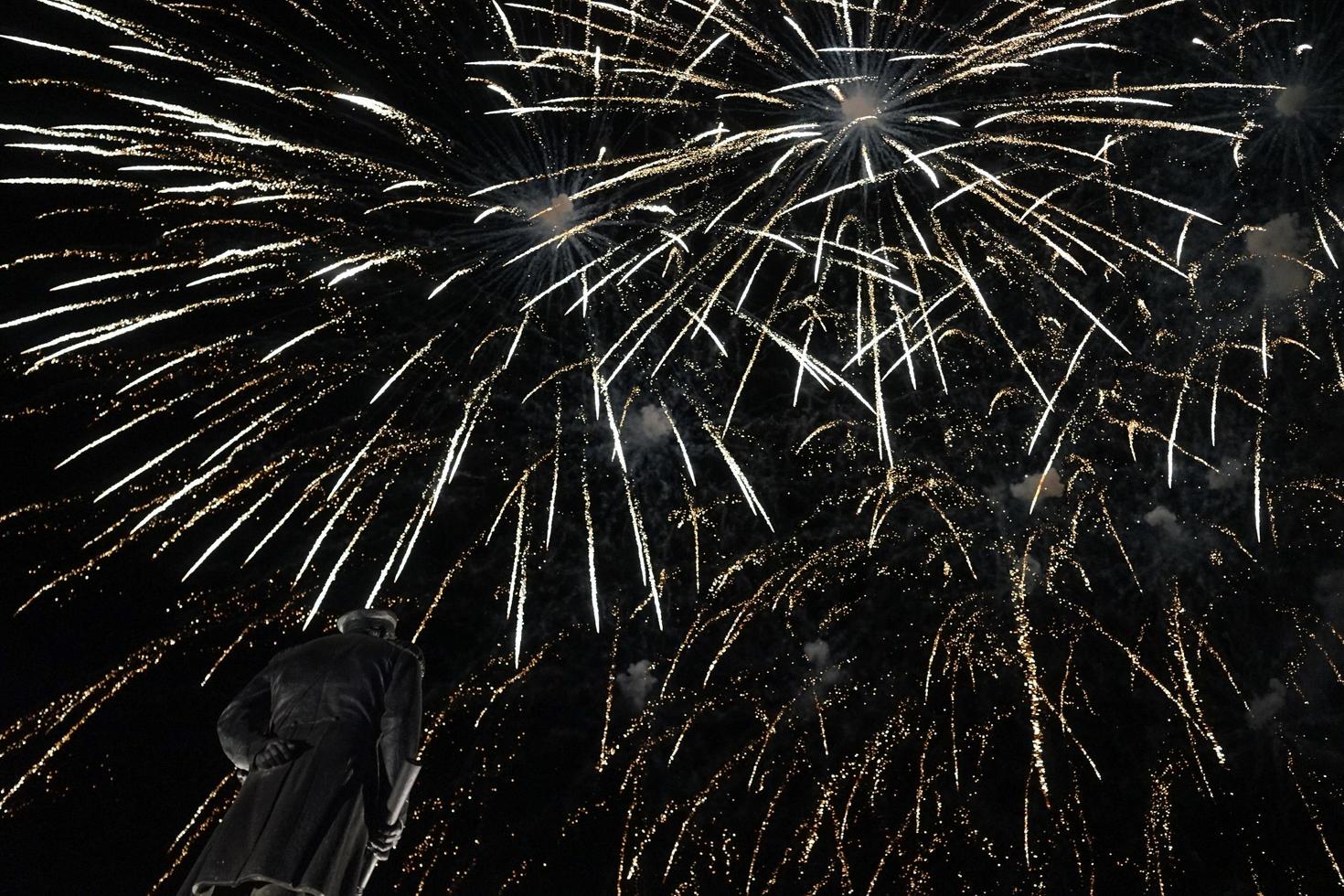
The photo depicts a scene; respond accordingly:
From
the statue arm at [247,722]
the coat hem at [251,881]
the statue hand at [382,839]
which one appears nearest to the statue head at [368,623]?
the statue arm at [247,722]

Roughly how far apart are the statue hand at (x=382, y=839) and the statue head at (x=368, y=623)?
1037mm

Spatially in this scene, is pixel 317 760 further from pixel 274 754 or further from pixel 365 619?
pixel 365 619

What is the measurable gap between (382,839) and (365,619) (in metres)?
1.21

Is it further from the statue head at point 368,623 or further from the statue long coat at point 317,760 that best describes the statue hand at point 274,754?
the statue head at point 368,623

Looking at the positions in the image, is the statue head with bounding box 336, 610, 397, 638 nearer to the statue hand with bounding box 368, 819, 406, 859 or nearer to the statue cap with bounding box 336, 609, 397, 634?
the statue cap with bounding box 336, 609, 397, 634

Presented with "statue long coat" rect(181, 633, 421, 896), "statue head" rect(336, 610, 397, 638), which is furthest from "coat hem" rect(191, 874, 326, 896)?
"statue head" rect(336, 610, 397, 638)

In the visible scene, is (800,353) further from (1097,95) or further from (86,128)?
(86,128)

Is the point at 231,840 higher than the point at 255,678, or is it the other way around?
the point at 255,678

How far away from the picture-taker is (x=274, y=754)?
5262mm

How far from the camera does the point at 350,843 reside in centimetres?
520

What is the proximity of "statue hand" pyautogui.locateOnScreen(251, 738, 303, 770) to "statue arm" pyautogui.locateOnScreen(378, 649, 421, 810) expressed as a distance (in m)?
0.47

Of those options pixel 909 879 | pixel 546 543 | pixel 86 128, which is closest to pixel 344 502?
pixel 546 543

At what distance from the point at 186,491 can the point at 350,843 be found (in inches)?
243

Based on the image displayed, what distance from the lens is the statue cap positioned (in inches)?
232
